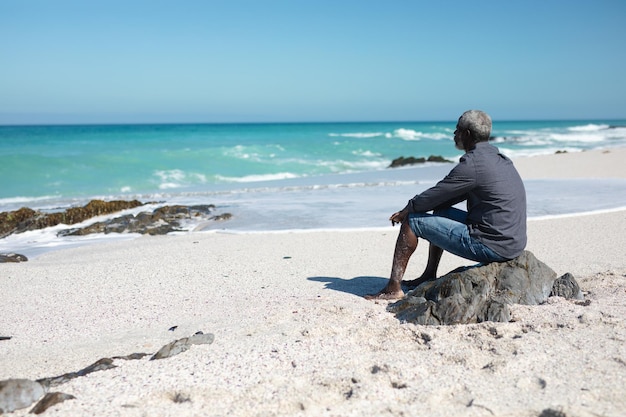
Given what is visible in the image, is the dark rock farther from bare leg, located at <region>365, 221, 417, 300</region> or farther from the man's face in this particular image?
the man's face

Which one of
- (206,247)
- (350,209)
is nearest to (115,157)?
(350,209)

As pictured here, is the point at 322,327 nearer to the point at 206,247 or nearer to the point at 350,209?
the point at 206,247

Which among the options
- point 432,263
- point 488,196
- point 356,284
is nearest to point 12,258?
point 356,284

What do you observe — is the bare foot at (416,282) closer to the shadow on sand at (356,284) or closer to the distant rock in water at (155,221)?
the shadow on sand at (356,284)

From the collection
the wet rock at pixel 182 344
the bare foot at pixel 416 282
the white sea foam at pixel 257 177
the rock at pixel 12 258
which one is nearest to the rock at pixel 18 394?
the wet rock at pixel 182 344

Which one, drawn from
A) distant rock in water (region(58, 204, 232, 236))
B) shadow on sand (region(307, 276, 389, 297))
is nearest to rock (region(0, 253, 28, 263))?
distant rock in water (region(58, 204, 232, 236))

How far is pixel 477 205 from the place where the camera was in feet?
14.9

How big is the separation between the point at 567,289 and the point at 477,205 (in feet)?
3.14

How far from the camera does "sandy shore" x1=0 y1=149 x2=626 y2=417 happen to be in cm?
309

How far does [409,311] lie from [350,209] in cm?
615

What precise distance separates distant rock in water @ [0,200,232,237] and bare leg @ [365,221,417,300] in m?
4.94

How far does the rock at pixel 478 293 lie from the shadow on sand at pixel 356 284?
701 millimetres

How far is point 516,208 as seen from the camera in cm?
451

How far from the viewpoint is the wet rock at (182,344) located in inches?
150
